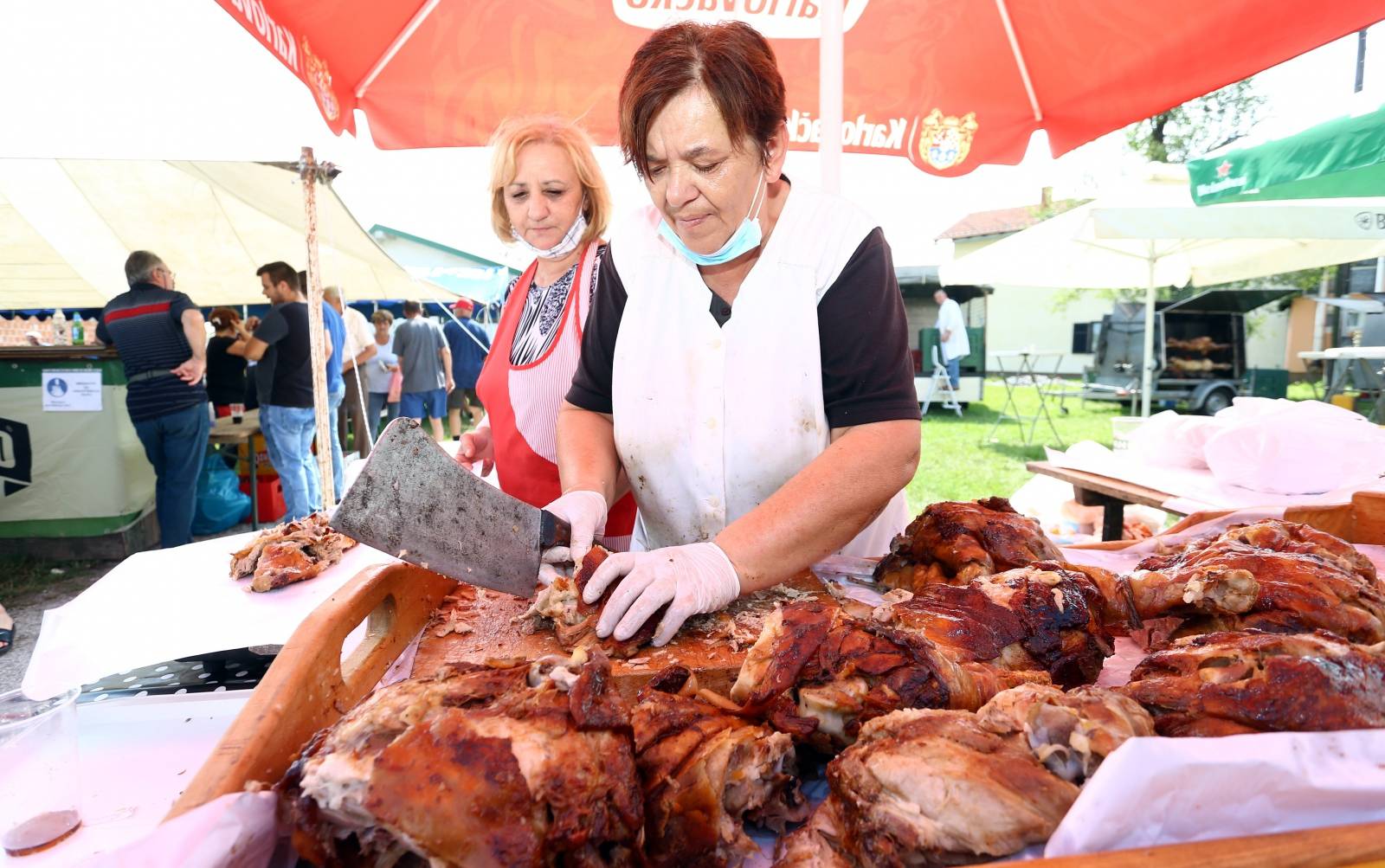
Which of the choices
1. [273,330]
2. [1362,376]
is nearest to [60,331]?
[273,330]

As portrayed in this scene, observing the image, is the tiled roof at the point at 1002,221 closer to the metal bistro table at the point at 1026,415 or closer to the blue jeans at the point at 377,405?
the metal bistro table at the point at 1026,415

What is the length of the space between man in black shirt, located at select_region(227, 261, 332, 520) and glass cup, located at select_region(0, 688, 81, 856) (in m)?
7.02

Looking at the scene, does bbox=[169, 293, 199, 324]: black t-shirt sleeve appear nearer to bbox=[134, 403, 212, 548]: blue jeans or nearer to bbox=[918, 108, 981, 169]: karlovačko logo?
bbox=[134, 403, 212, 548]: blue jeans

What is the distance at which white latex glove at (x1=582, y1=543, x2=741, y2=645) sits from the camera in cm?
165

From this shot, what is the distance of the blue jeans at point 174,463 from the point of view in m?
7.27

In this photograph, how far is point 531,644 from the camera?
5.74ft

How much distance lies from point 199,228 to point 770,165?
39.6ft

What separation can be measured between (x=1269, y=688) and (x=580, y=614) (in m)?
1.27

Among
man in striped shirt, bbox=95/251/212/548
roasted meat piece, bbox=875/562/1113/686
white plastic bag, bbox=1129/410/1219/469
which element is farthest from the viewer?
man in striped shirt, bbox=95/251/212/548

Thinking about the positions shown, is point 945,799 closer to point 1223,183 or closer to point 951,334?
point 1223,183

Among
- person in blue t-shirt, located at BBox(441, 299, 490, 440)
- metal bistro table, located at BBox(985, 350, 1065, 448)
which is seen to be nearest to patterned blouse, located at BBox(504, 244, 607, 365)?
metal bistro table, located at BBox(985, 350, 1065, 448)

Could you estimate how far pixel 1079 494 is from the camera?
480cm

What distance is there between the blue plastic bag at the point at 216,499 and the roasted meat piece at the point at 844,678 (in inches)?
348

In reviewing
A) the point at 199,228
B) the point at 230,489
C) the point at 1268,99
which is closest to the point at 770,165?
the point at 230,489
